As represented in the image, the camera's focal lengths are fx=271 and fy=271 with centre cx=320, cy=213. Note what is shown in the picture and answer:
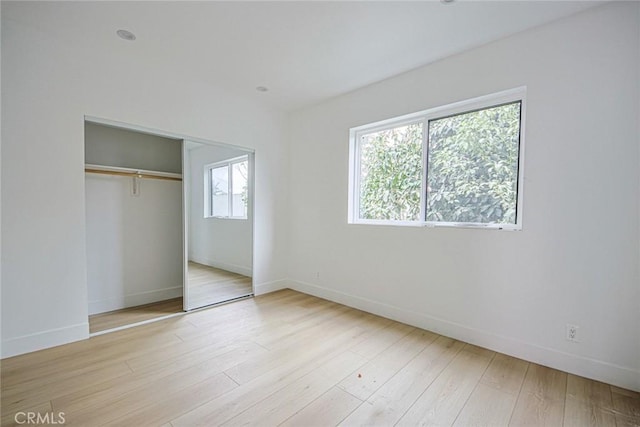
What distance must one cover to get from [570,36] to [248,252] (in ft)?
12.9

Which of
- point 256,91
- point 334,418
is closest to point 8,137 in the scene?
point 256,91

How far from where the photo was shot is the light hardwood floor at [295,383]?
1.60 meters

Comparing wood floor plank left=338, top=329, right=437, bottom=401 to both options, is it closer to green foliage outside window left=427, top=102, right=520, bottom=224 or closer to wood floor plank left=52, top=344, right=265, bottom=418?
wood floor plank left=52, top=344, right=265, bottom=418

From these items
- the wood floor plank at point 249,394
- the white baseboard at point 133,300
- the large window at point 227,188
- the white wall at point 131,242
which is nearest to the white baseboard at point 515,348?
the wood floor plank at point 249,394

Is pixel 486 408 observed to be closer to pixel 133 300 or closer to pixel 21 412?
pixel 21 412

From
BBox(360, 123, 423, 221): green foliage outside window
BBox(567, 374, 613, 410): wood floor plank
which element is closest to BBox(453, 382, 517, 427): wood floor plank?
BBox(567, 374, 613, 410): wood floor plank

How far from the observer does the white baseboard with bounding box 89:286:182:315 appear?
122 inches

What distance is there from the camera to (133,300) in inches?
132

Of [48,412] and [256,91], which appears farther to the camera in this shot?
[256,91]

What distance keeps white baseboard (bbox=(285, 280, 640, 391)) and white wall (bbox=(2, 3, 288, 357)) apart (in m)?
2.95

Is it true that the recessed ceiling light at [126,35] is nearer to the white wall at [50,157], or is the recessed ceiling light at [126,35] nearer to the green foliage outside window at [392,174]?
the white wall at [50,157]

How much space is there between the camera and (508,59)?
2303mm

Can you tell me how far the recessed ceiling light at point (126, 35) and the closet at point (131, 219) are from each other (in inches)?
36.5

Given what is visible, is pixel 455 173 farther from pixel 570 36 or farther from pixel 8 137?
pixel 8 137
